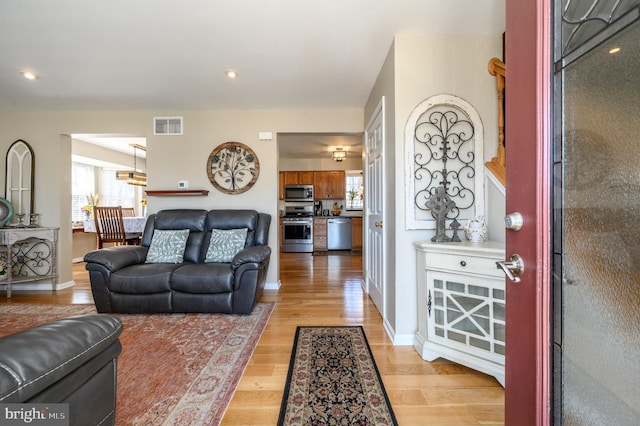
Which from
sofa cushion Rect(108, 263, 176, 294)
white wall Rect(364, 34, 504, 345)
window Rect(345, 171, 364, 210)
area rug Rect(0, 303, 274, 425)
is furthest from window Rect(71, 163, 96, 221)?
white wall Rect(364, 34, 504, 345)

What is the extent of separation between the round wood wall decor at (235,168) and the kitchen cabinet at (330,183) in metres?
3.49

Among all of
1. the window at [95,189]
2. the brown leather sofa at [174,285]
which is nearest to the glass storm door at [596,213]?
the brown leather sofa at [174,285]

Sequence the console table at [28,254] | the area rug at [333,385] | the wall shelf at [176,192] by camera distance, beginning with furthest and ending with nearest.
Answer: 1. the wall shelf at [176,192]
2. the console table at [28,254]
3. the area rug at [333,385]

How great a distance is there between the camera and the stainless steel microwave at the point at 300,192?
7000 mm

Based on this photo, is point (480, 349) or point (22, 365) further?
point (480, 349)

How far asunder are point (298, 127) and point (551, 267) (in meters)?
3.39

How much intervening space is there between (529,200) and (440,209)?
4.21 feet

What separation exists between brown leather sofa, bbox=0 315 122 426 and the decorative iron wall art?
6.07ft

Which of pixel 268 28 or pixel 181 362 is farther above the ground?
pixel 268 28

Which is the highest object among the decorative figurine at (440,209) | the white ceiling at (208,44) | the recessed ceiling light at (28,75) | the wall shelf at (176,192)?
the white ceiling at (208,44)

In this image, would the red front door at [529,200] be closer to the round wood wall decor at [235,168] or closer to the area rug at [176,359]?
the area rug at [176,359]

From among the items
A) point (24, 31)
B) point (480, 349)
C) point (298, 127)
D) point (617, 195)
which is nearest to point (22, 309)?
point (24, 31)

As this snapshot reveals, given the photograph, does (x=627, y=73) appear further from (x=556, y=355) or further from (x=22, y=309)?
(x=22, y=309)

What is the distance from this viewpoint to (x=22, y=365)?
735 millimetres
